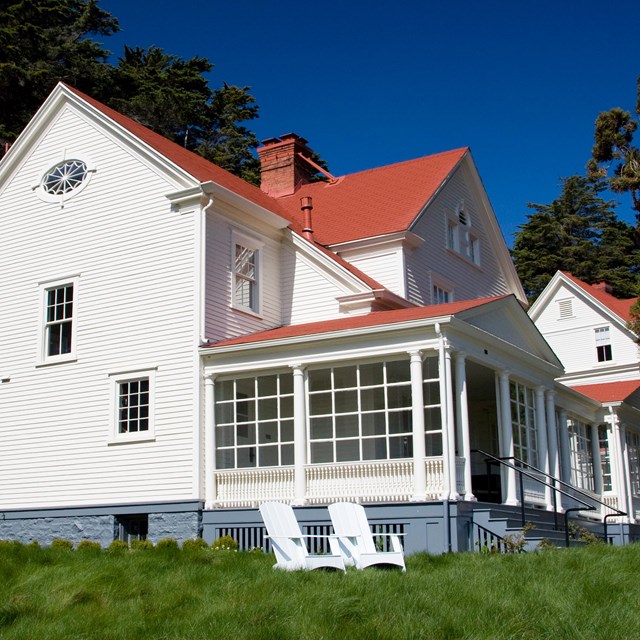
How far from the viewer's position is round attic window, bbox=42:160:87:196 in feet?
74.1

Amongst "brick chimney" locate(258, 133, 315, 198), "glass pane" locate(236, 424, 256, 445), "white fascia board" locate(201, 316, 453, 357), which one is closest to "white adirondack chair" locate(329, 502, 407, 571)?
"white fascia board" locate(201, 316, 453, 357)

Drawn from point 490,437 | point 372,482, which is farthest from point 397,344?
point 490,437

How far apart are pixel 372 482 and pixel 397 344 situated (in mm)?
2441

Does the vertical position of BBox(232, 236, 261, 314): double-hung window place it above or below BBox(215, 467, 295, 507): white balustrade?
above

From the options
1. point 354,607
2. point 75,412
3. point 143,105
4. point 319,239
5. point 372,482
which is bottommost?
point 354,607

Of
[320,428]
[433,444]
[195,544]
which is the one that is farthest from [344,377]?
[195,544]

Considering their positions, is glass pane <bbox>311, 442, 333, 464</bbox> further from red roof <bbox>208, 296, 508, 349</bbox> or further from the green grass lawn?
the green grass lawn

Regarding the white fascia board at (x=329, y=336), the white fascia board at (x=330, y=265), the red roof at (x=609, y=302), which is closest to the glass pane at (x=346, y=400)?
the white fascia board at (x=330, y=265)

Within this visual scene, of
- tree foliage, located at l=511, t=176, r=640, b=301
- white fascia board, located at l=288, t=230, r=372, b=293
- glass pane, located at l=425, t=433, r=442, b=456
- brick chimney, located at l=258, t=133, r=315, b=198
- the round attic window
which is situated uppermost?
tree foliage, located at l=511, t=176, r=640, b=301

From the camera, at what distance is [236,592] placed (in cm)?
988

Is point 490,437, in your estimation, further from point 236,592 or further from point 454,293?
point 236,592

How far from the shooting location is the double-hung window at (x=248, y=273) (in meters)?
21.5

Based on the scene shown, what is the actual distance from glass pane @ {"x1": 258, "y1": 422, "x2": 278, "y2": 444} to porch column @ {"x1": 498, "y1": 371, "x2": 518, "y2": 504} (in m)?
4.69

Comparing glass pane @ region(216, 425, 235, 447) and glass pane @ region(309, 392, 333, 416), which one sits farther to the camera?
glass pane @ region(309, 392, 333, 416)
